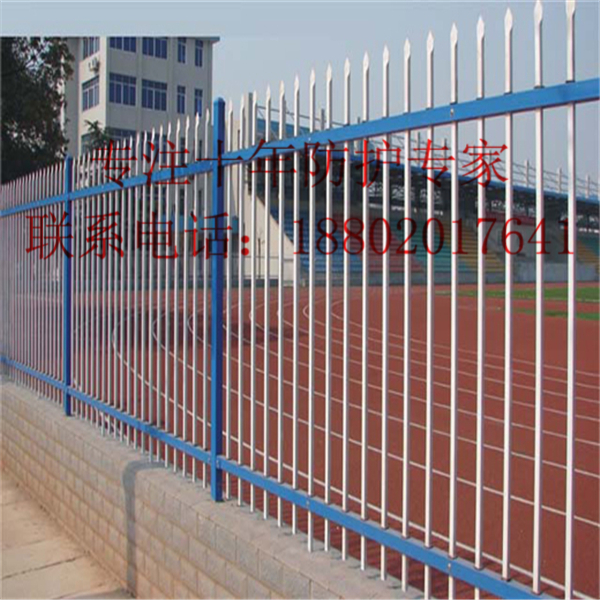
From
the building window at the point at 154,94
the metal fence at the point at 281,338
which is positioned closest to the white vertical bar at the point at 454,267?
the metal fence at the point at 281,338

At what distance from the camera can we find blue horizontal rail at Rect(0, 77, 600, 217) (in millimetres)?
2479

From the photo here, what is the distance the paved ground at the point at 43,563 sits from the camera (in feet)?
16.9

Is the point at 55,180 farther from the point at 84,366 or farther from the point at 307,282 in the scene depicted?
the point at 307,282

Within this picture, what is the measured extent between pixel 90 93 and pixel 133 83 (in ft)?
8.46

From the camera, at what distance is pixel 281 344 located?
3.94m

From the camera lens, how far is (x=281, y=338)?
3.96 meters

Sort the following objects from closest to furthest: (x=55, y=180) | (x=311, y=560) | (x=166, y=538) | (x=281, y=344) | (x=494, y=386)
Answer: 1. (x=311, y=560)
2. (x=281, y=344)
3. (x=166, y=538)
4. (x=55, y=180)
5. (x=494, y=386)

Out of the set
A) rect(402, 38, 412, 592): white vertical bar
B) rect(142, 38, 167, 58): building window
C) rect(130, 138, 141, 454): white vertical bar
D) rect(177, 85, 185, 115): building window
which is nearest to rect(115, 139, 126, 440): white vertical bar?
rect(130, 138, 141, 454): white vertical bar

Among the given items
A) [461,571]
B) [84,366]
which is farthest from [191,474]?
[461,571]

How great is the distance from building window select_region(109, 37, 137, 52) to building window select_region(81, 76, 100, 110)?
6.72ft

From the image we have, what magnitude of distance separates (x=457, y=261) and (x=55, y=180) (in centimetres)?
481

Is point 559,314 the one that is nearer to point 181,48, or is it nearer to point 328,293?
point 328,293

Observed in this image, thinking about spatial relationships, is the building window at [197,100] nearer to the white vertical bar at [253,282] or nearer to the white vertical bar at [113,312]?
the white vertical bar at [113,312]

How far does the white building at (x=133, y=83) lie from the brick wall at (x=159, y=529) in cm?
3733
